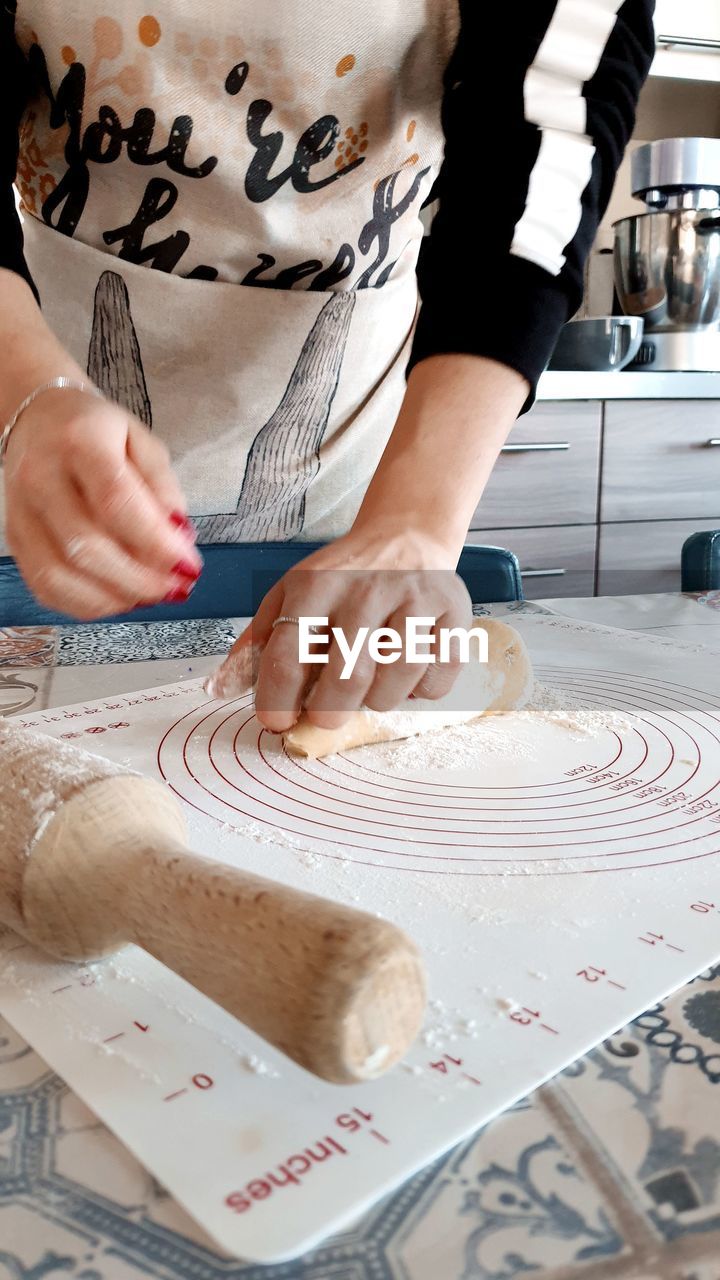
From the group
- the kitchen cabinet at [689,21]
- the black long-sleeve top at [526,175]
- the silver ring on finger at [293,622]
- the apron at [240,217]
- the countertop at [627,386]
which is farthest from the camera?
the kitchen cabinet at [689,21]

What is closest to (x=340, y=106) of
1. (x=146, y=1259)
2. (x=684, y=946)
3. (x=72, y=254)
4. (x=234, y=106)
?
(x=234, y=106)

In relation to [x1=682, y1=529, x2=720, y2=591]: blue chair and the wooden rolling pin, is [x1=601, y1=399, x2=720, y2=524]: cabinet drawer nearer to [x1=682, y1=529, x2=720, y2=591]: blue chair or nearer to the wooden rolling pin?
[x1=682, y1=529, x2=720, y2=591]: blue chair

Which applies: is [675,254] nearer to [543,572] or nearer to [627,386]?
[627,386]

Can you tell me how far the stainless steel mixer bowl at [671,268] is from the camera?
2.17 metres

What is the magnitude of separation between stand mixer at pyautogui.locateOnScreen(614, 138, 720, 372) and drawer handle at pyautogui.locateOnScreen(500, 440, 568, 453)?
1.22ft

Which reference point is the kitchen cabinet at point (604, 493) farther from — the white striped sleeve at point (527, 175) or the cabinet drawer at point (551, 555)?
the white striped sleeve at point (527, 175)

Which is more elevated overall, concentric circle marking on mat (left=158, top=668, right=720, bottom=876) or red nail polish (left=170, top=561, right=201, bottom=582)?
red nail polish (left=170, top=561, right=201, bottom=582)

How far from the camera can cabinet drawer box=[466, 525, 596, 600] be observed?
2.08 meters

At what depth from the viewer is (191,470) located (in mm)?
1099

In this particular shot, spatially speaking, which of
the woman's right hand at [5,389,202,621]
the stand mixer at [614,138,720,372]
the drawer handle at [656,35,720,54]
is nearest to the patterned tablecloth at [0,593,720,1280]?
the woman's right hand at [5,389,202,621]

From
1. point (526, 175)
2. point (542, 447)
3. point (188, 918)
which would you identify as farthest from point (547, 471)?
point (188, 918)

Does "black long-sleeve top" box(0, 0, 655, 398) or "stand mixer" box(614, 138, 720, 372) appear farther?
"stand mixer" box(614, 138, 720, 372)

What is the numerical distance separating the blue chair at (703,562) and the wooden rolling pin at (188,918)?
932 millimetres

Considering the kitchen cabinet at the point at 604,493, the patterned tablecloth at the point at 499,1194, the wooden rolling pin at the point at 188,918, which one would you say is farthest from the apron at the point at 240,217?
the kitchen cabinet at the point at 604,493
